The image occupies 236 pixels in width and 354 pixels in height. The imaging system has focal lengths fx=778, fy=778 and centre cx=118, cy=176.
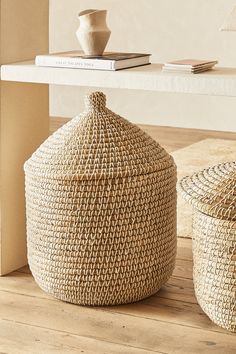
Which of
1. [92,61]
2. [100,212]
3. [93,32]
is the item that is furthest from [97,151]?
[93,32]

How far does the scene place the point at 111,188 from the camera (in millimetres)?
2066

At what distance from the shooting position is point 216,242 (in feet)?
6.31

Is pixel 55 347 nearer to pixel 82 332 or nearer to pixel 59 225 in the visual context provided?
pixel 82 332

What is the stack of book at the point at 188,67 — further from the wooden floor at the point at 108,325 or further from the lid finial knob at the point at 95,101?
the wooden floor at the point at 108,325

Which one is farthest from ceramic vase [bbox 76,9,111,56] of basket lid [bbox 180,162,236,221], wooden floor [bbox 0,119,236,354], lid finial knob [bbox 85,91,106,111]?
wooden floor [bbox 0,119,236,354]

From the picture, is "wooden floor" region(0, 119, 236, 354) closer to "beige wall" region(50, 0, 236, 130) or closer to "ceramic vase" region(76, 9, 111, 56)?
"ceramic vase" region(76, 9, 111, 56)

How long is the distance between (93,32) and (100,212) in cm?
55

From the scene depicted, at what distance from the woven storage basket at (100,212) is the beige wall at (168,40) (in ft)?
11.2

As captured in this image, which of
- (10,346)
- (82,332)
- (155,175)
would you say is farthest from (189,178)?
(10,346)

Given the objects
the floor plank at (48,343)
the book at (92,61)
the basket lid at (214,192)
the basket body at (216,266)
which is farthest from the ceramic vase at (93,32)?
the floor plank at (48,343)

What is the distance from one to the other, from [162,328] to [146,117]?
12.6ft

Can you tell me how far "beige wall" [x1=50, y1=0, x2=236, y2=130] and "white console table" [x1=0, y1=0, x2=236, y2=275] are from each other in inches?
123

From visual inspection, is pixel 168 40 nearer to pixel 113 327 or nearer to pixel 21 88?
pixel 21 88

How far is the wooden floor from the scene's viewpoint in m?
1.91
